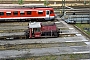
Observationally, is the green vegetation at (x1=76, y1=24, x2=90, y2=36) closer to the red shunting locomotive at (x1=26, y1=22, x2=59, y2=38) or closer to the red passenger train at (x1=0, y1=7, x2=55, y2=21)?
the red shunting locomotive at (x1=26, y1=22, x2=59, y2=38)

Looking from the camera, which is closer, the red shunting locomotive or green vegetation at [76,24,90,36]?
the red shunting locomotive

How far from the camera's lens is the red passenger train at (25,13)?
1332 inches

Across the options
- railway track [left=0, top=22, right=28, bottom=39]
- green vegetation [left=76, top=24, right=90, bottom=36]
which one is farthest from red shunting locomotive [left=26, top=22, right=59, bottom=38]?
green vegetation [left=76, top=24, right=90, bottom=36]

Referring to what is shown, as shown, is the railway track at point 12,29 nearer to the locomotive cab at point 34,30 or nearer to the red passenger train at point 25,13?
the red passenger train at point 25,13

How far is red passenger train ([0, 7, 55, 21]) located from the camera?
33.8m

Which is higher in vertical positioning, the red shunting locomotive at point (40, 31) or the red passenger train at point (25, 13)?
the red passenger train at point (25, 13)

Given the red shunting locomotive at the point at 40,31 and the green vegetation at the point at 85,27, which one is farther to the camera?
the green vegetation at the point at 85,27

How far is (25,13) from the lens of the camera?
34.2 m

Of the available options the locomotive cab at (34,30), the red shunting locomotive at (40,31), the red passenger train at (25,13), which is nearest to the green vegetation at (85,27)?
the red shunting locomotive at (40,31)

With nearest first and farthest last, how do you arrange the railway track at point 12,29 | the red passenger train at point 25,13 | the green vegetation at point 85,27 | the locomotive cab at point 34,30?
the locomotive cab at point 34,30
the railway track at point 12,29
the green vegetation at point 85,27
the red passenger train at point 25,13

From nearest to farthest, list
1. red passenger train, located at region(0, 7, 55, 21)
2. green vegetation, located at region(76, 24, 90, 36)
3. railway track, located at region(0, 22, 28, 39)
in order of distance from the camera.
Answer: railway track, located at region(0, 22, 28, 39), green vegetation, located at region(76, 24, 90, 36), red passenger train, located at region(0, 7, 55, 21)

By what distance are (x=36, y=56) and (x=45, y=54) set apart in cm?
99

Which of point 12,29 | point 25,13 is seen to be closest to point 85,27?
point 25,13

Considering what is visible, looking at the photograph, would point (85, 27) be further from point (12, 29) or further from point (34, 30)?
point (12, 29)
